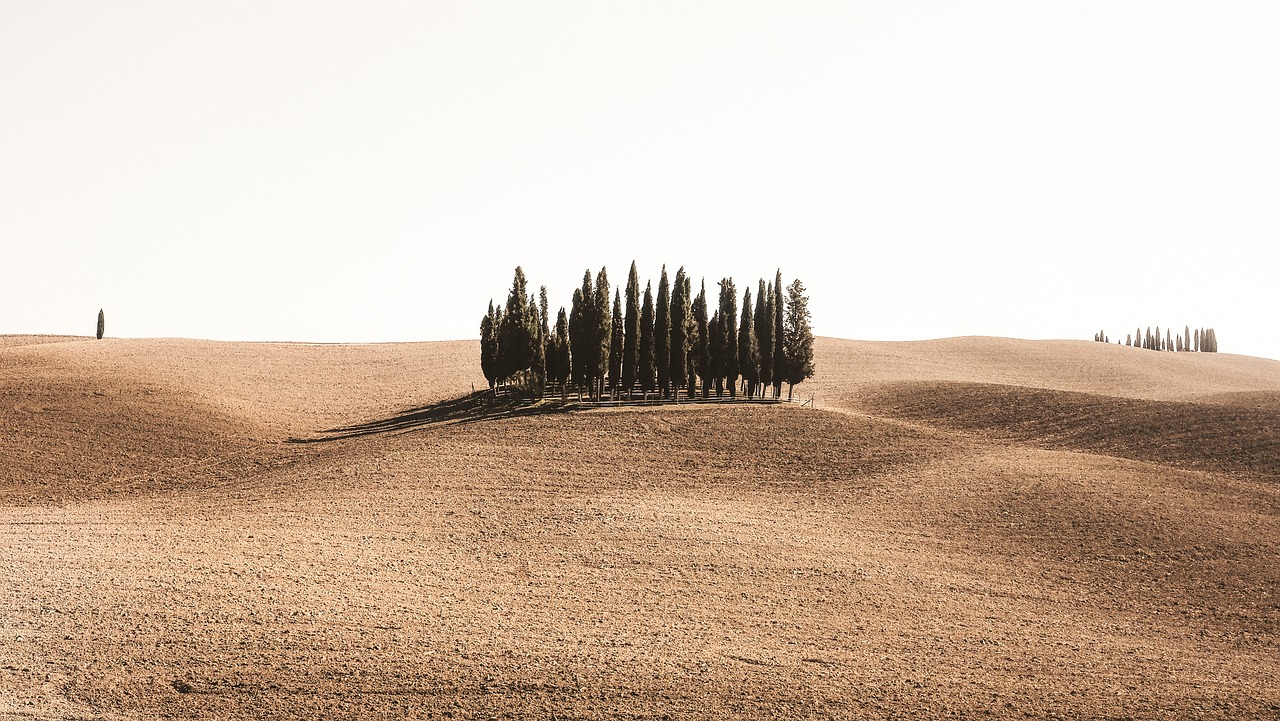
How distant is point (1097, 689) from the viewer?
70.1 feet

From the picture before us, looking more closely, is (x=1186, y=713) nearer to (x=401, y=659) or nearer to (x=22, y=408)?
(x=401, y=659)

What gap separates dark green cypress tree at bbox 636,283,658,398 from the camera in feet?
207

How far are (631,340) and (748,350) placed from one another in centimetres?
920

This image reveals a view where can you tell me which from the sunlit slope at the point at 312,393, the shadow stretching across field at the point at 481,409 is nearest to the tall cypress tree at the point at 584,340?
the shadow stretching across field at the point at 481,409

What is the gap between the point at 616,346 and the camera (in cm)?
6356

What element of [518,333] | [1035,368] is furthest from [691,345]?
[1035,368]

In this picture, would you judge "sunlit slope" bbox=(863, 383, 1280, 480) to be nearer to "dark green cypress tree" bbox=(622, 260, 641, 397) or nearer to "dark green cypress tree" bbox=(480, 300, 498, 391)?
"dark green cypress tree" bbox=(622, 260, 641, 397)

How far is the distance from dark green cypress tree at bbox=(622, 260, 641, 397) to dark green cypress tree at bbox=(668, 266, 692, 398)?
2.66m

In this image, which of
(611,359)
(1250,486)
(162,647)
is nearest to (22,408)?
(611,359)

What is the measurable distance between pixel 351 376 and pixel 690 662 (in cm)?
6814

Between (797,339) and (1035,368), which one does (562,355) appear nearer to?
(797,339)

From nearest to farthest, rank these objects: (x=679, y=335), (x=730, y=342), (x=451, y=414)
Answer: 1. (x=451, y=414)
2. (x=679, y=335)
3. (x=730, y=342)

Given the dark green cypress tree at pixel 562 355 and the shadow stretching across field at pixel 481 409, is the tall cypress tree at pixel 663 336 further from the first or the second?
the dark green cypress tree at pixel 562 355

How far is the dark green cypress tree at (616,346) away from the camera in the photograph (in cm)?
6328
